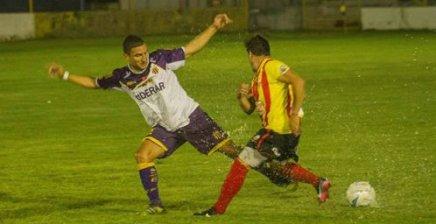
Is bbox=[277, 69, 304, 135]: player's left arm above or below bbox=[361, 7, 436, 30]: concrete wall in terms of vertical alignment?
above

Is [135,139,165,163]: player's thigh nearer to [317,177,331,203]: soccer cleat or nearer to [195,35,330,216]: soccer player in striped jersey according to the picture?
[195,35,330,216]: soccer player in striped jersey

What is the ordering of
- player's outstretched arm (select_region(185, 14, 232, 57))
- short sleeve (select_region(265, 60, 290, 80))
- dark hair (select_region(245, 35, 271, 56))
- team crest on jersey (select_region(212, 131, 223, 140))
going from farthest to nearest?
team crest on jersey (select_region(212, 131, 223, 140))
player's outstretched arm (select_region(185, 14, 232, 57))
dark hair (select_region(245, 35, 271, 56))
short sleeve (select_region(265, 60, 290, 80))

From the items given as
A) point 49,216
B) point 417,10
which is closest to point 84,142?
point 49,216

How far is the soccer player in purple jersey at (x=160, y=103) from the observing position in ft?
36.6

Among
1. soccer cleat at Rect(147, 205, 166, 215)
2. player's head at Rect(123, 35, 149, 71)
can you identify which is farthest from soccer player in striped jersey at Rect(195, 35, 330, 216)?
player's head at Rect(123, 35, 149, 71)

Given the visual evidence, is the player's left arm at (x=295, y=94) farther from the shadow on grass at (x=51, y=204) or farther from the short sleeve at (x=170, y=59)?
the shadow on grass at (x=51, y=204)

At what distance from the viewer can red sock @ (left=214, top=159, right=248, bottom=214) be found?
35.5 feet

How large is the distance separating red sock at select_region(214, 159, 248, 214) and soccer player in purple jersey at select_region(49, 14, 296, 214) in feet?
1.78

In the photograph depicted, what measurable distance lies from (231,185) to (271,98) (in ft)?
2.88

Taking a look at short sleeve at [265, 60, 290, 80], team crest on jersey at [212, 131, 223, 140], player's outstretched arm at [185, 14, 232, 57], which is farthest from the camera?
team crest on jersey at [212, 131, 223, 140]

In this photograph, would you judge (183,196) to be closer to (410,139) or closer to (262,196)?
(262,196)

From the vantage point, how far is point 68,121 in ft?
63.9

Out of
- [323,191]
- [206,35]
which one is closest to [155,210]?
[323,191]

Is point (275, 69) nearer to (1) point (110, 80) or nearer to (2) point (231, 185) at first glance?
(2) point (231, 185)
